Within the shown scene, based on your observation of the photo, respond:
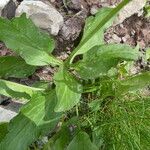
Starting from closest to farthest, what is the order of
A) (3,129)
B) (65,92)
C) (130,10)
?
(65,92) < (3,129) < (130,10)

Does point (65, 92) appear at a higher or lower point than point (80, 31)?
higher

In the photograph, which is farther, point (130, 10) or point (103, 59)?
point (130, 10)

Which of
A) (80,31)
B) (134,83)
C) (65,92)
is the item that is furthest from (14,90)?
(80,31)

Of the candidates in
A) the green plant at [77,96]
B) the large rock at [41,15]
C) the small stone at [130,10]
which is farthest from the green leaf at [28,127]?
the small stone at [130,10]

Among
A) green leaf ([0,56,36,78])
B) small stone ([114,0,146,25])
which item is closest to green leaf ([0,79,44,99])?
green leaf ([0,56,36,78])

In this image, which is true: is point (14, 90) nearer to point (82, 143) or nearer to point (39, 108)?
point (39, 108)

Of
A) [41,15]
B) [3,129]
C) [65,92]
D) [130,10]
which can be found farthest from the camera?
[130,10]

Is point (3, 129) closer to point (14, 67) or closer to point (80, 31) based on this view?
point (14, 67)

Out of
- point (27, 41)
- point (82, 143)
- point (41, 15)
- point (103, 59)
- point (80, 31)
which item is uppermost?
point (27, 41)

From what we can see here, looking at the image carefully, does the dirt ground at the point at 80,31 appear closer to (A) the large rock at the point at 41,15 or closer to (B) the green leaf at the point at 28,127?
(A) the large rock at the point at 41,15
